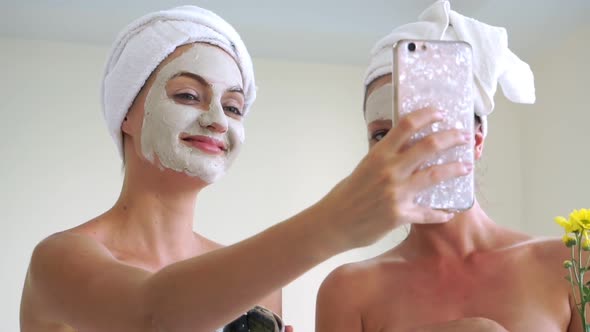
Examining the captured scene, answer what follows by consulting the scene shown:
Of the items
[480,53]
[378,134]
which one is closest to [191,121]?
[378,134]

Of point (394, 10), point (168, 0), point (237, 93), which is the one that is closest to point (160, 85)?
point (237, 93)

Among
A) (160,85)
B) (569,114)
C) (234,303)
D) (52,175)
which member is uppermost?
(569,114)

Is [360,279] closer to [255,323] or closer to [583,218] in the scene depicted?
[255,323]

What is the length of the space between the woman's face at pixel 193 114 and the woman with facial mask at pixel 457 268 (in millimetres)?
215

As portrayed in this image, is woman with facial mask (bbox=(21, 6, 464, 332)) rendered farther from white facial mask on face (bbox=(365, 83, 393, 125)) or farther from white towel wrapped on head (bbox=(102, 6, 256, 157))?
white facial mask on face (bbox=(365, 83, 393, 125))

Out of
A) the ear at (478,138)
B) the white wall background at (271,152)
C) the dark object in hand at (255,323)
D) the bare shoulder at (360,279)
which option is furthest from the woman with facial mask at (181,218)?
the white wall background at (271,152)

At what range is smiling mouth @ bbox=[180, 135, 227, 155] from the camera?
996 mm

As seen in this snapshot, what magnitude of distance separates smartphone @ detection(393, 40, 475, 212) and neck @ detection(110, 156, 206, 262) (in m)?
0.51

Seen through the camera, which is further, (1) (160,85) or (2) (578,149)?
(2) (578,149)

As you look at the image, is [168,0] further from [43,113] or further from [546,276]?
[546,276]

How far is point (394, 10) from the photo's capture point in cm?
225

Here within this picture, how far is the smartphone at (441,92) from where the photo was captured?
0.55 m

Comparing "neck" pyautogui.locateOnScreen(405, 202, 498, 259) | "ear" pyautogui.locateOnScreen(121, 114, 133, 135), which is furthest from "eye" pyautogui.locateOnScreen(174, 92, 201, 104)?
"neck" pyautogui.locateOnScreen(405, 202, 498, 259)

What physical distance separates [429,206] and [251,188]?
201 cm
